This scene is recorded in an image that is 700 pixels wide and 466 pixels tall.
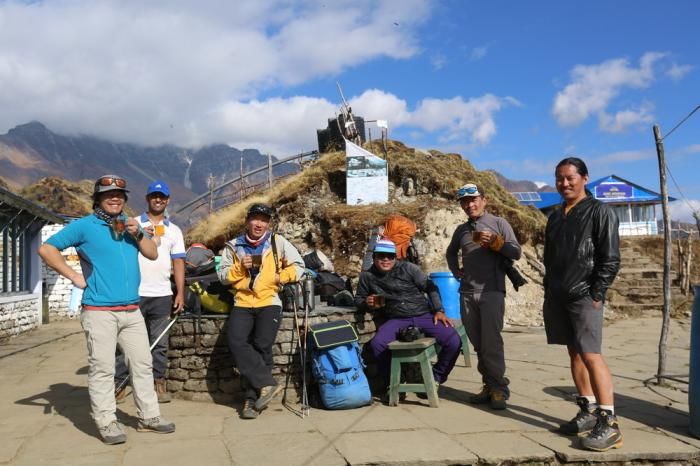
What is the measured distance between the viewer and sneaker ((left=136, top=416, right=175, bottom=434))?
13.5ft

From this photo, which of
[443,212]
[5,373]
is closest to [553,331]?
[5,373]

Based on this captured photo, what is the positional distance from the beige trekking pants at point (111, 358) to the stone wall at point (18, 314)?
9.59 metres

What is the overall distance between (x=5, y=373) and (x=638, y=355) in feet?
29.1

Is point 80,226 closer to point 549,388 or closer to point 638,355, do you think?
point 549,388

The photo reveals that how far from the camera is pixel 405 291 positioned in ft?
17.4

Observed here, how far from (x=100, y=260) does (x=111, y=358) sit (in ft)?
2.36

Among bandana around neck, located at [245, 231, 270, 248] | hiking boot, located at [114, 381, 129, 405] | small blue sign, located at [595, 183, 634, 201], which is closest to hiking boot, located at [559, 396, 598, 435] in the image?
bandana around neck, located at [245, 231, 270, 248]

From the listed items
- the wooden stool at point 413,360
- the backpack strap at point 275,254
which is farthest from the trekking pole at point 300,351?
the wooden stool at point 413,360

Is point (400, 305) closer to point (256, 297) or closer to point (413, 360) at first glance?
point (413, 360)

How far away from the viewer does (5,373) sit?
724 centimetres

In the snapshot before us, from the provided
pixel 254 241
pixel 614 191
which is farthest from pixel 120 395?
pixel 614 191

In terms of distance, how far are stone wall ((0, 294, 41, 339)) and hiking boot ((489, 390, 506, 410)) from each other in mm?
11101

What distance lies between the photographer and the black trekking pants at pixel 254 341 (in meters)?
4.70

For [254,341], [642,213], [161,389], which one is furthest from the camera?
[642,213]
